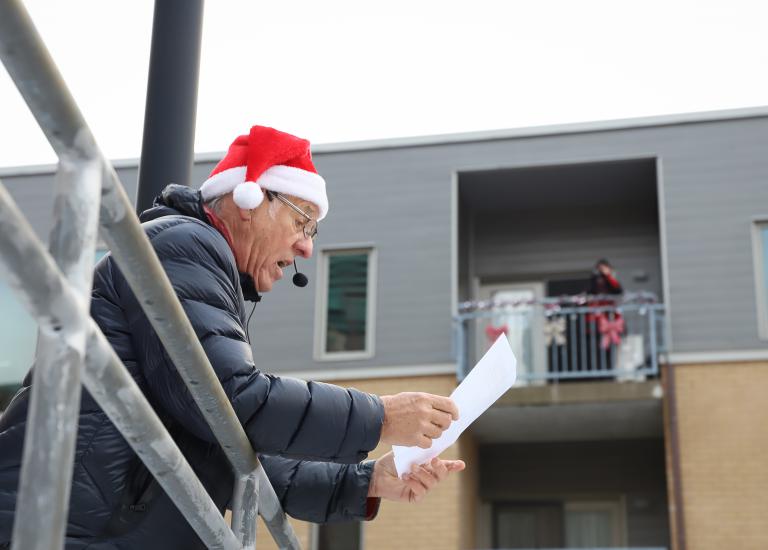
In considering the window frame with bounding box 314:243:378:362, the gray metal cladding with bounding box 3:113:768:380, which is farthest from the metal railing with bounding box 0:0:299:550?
the window frame with bounding box 314:243:378:362

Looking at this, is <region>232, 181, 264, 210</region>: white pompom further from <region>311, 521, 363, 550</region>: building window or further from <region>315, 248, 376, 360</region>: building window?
<region>315, 248, 376, 360</region>: building window

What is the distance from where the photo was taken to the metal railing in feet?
3.84

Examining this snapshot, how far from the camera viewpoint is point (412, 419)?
95.9 inches

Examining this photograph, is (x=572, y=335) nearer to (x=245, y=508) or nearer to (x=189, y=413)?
(x=245, y=508)

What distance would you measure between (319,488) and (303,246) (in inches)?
23.5

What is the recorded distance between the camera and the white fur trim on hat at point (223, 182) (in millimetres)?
2932

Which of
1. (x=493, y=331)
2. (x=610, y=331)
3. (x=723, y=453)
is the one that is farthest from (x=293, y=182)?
(x=610, y=331)

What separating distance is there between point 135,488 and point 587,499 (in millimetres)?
17321

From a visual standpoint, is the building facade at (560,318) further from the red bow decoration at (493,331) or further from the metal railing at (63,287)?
the metal railing at (63,287)

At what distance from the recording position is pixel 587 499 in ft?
61.8

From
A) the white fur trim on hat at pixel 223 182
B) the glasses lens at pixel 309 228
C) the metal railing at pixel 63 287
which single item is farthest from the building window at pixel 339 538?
the metal railing at pixel 63 287

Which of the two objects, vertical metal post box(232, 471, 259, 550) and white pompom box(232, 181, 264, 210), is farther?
white pompom box(232, 181, 264, 210)

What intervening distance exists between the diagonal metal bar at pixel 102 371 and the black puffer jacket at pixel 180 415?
16 cm

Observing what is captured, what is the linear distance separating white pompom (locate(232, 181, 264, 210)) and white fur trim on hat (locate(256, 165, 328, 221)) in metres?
0.11
